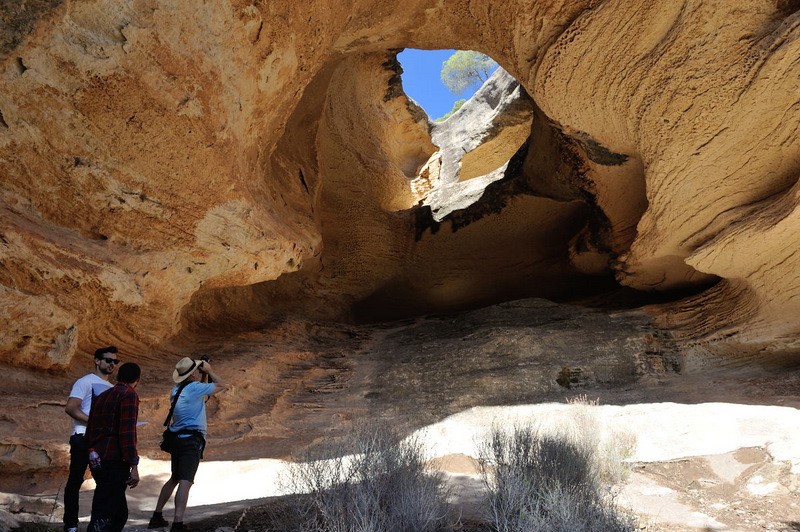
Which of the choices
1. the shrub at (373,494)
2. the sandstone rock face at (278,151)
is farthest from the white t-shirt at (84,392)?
the sandstone rock face at (278,151)

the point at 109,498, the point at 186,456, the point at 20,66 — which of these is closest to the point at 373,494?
the point at 186,456

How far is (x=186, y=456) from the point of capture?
3.27 m

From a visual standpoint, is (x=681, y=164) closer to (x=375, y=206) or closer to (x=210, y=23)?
(x=210, y=23)

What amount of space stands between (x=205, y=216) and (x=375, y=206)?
216 inches

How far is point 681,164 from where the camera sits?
20.2ft

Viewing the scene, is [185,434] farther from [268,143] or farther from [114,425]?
[268,143]

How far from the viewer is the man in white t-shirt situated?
9.67 ft

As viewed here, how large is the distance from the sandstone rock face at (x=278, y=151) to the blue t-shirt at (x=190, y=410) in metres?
1.88

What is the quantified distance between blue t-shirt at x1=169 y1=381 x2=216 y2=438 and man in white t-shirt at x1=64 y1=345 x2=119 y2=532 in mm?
404

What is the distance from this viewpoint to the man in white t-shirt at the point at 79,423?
2.95 meters

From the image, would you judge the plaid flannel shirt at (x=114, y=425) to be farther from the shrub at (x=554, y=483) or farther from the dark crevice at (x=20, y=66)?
the dark crevice at (x=20, y=66)

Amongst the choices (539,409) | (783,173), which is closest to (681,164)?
(783,173)

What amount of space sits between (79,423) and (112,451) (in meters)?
0.49

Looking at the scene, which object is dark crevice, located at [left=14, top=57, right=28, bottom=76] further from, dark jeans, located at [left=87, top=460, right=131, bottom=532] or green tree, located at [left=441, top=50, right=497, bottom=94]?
green tree, located at [left=441, top=50, right=497, bottom=94]
